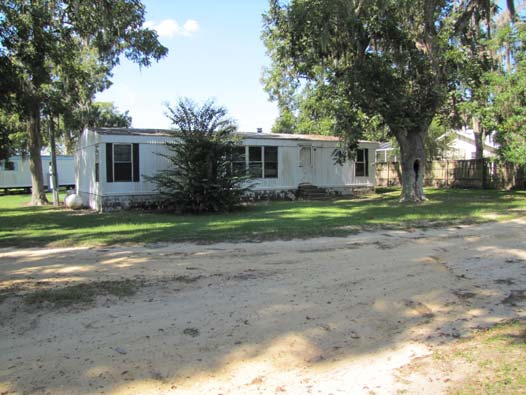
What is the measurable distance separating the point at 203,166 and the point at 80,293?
31.9 feet

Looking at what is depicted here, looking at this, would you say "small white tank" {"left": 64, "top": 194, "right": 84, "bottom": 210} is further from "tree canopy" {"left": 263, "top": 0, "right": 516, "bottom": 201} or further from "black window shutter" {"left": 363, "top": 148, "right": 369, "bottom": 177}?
"black window shutter" {"left": 363, "top": 148, "right": 369, "bottom": 177}

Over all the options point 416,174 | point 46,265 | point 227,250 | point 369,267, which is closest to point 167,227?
point 227,250

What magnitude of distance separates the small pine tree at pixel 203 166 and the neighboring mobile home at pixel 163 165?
1.31 m

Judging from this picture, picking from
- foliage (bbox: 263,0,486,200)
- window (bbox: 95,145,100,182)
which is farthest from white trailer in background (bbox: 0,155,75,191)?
foliage (bbox: 263,0,486,200)

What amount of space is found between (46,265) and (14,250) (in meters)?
1.96

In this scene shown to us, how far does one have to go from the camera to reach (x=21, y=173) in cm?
3216

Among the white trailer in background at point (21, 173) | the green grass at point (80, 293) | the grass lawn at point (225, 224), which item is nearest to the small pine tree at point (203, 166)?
the grass lawn at point (225, 224)

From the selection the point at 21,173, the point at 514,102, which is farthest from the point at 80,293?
the point at 21,173

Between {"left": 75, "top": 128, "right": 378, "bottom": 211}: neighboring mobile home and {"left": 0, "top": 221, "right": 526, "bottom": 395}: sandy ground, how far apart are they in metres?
9.01

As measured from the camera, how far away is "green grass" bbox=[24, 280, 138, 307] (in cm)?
491

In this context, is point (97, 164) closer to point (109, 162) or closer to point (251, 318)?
point (109, 162)

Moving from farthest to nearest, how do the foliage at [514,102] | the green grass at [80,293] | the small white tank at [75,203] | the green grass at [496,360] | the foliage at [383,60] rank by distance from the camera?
the small white tank at [75,203] → the foliage at [514,102] → the foliage at [383,60] → the green grass at [80,293] → the green grass at [496,360]

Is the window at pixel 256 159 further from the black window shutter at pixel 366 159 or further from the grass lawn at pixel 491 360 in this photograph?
the grass lawn at pixel 491 360

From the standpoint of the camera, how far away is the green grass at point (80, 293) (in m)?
4.91
